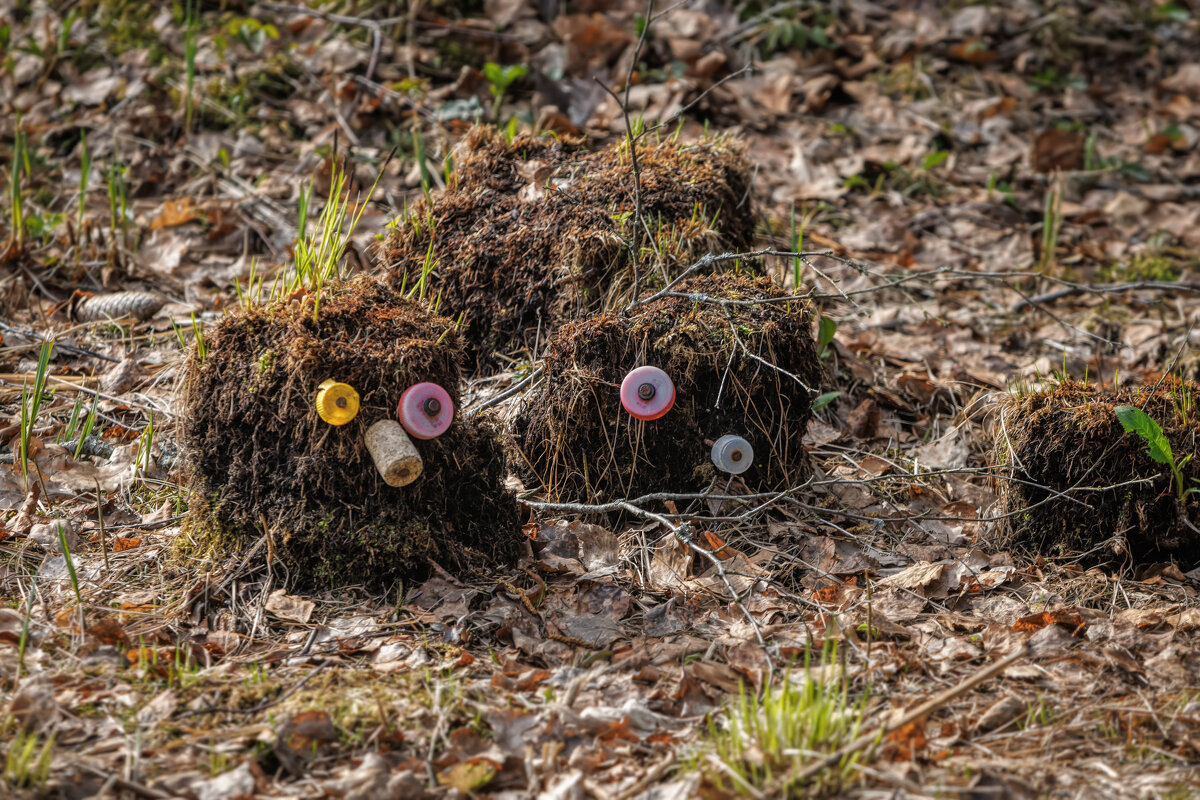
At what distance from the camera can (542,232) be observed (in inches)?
147

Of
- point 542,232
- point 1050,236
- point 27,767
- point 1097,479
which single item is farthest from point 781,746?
point 1050,236

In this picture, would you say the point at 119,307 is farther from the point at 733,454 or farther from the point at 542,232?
the point at 733,454

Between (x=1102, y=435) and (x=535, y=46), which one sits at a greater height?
(x=535, y=46)

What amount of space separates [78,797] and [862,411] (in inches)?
116

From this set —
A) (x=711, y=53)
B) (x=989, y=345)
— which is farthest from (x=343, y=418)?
(x=711, y=53)

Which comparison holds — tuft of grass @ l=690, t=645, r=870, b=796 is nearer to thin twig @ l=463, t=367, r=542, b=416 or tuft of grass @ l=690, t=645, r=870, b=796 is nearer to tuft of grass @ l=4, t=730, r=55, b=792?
tuft of grass @ l=4, t=730, r=55, b=792

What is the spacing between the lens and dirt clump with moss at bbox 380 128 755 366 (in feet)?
11.8

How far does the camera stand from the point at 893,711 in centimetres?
222

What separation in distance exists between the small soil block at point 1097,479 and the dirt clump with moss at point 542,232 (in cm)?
130

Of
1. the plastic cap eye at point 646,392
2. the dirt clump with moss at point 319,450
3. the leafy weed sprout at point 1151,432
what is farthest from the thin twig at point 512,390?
the leafy weed sprout at point 1151,432

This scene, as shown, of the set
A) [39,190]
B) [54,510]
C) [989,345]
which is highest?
[39,190]

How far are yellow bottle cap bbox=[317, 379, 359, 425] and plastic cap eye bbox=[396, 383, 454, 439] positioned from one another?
0.43 ft

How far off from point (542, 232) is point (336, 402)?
1430mm

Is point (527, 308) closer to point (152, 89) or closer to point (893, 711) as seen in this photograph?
point (893, 711)
